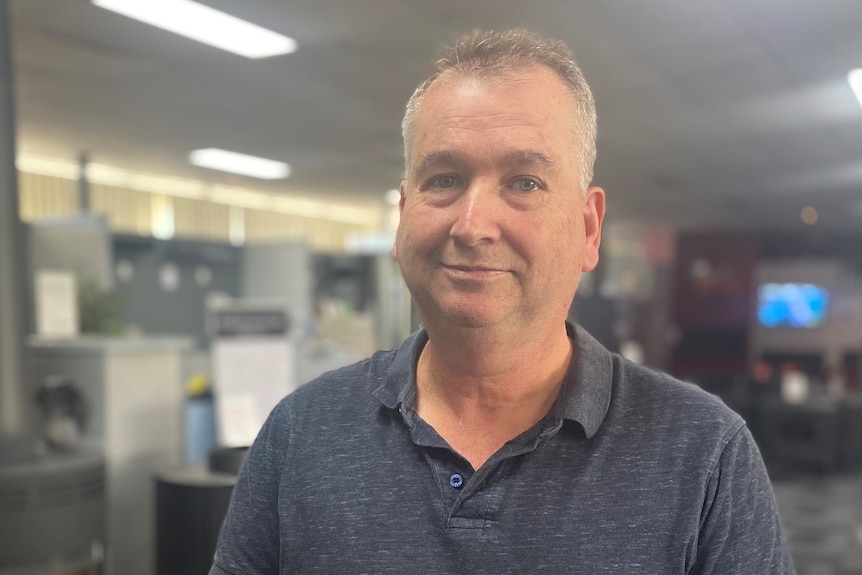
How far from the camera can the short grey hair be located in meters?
0.81

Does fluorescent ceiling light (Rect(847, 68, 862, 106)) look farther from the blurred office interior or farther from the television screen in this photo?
the television screen

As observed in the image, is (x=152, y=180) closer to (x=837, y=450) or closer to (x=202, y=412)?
(x=202, y=412)

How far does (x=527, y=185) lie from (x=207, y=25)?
3.30m

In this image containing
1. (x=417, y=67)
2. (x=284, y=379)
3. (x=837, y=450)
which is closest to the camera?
(x=284, y=379)

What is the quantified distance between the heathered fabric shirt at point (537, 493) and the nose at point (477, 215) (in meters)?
0.22

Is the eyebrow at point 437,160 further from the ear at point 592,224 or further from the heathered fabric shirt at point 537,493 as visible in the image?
the heathered fabric shirt at point 537,493

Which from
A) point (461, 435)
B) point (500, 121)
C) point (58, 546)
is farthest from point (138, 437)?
point (500, 121)

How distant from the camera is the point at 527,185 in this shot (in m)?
0.78

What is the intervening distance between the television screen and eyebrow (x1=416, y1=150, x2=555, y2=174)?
10.0m

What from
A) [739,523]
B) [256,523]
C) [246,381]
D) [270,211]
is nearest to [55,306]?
[246,381]

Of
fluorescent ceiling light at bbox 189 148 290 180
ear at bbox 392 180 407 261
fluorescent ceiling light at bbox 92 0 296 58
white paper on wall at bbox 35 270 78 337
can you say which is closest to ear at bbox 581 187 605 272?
ear at bbox 392 180 407 261

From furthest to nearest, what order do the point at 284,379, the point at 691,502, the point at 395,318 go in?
1. the point at 395,318
2. the point at 284,379
3. the point at 691,502

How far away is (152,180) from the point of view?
8508 mm

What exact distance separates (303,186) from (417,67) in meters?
4.76
